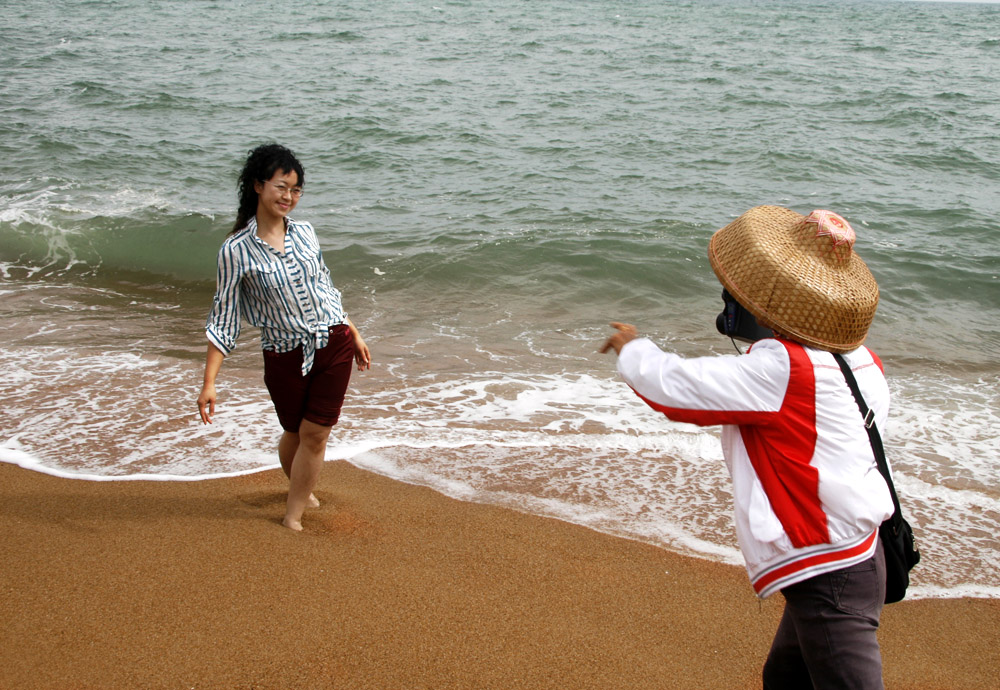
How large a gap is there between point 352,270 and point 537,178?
4438 mm

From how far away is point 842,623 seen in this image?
1957 millimetres

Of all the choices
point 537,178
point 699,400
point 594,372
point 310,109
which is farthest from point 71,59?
point 699,400

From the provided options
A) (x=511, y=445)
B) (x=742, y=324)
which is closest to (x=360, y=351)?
(x=511, y=445)

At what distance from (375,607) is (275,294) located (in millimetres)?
1272

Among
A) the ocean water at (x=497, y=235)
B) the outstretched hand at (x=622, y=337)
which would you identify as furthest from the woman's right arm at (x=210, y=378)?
the outstretched hand at (x=622, y=337)

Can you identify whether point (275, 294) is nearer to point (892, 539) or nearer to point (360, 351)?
point (360, 351)

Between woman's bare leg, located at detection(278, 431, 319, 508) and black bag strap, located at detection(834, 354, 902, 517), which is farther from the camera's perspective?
woman's bare leg, located at detection(278, 431, 319, 508)

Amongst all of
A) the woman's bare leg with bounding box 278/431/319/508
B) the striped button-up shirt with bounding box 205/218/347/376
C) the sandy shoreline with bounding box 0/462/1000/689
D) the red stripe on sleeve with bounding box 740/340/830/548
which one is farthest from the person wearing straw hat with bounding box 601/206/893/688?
the woman's bare leg with bounding box 278/431/319/508

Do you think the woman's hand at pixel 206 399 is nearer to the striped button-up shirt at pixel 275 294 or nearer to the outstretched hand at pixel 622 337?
the striped button-up shirt at pixel 275 294

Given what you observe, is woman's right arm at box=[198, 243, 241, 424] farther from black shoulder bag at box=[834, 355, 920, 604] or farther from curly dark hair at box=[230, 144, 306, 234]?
black shoulder bag at box=[834, 355, 920, 604]

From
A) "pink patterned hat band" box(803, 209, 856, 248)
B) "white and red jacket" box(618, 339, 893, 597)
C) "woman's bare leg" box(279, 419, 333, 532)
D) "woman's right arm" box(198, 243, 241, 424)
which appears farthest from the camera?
"woman's bare leg" box(279, 419, 333, 532)

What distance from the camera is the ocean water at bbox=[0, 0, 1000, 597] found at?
4.81 meters

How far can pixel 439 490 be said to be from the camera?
4367 millimetres

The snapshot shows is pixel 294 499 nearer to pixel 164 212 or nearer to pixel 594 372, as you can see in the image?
pixel 594 372
